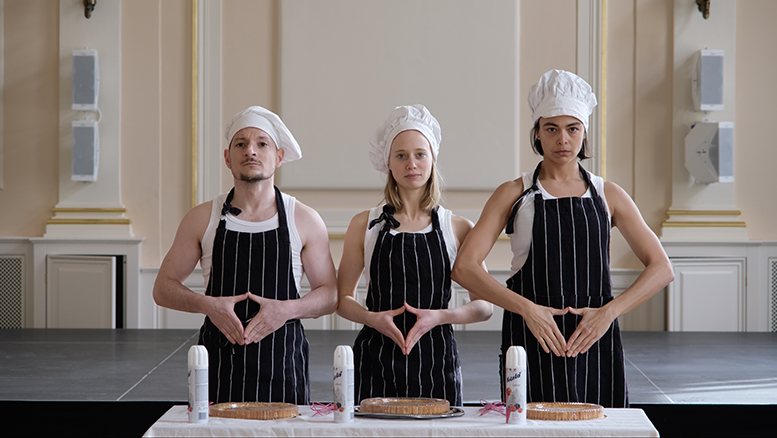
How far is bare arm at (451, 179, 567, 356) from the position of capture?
225 cm

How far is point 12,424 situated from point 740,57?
17.8 ft

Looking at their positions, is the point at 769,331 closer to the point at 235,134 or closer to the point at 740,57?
the point at 740,57

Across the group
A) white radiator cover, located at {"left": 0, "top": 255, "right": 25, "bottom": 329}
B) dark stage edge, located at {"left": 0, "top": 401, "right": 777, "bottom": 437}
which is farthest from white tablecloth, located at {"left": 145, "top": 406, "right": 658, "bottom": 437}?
white radiator cover, located at {"left": 0, "top": 255, "right": 25, "bottom": 329}

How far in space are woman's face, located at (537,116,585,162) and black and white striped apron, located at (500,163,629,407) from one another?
135 millimetres

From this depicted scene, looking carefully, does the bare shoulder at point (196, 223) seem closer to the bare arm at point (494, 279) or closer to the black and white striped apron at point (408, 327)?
the black and white striped apron at point (408, 327)

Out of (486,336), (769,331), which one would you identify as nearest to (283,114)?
(486,336)

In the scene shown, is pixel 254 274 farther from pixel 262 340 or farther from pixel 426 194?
pixel 426 194

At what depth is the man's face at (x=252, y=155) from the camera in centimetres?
242

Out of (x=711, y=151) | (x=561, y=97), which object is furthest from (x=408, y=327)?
(x=711, y=151)

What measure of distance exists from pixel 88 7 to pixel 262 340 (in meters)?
4.32

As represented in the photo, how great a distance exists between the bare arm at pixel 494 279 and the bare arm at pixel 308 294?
42 cm

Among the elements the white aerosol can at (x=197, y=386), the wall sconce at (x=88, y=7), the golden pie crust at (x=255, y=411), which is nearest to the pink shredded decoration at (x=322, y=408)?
the golden pie crust at (x=255, y=411)

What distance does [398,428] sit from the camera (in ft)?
6.23

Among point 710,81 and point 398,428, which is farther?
point 710,81
